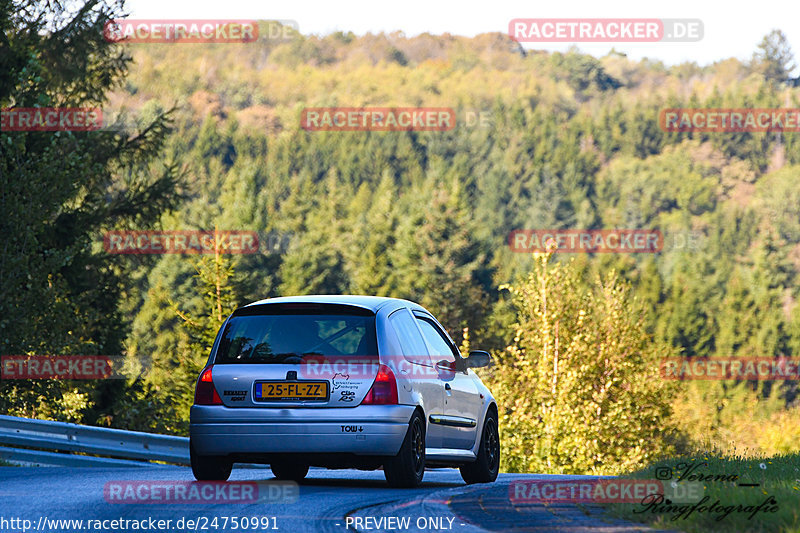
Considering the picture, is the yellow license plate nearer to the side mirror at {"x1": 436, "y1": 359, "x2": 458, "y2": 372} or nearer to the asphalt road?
the asphalt road

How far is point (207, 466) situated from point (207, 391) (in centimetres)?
64

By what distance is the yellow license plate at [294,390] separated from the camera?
9.41 m

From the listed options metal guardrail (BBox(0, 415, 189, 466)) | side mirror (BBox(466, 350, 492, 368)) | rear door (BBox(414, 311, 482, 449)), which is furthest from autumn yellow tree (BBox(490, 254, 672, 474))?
side mirror (BBox(466, 350, 492, 368))

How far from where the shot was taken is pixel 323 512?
7.64 m

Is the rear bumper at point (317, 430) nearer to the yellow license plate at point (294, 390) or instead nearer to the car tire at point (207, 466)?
the yellow license plate at point (294, 390)

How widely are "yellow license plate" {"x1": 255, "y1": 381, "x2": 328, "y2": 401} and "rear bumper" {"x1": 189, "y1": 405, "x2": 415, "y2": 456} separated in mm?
103

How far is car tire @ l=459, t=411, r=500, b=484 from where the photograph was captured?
11406 millimetres

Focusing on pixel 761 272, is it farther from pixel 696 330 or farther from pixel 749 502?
pixel 749 502

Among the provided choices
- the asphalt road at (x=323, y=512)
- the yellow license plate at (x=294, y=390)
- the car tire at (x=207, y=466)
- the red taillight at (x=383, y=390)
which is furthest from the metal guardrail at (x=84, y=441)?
the red taillight at (x=383, y=390)

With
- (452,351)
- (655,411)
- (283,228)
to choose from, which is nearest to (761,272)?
(283,228)

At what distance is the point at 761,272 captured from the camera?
11838 cm

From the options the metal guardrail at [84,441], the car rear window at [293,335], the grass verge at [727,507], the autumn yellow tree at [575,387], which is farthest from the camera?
the autumn yellow tree at [575,387]

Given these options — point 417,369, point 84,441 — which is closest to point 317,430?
point 417,369

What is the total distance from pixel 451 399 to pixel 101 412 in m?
18.3
